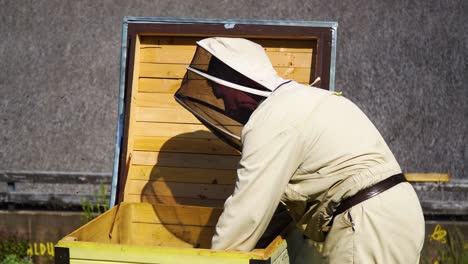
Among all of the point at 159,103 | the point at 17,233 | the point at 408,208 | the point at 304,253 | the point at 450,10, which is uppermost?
the point at 450,10

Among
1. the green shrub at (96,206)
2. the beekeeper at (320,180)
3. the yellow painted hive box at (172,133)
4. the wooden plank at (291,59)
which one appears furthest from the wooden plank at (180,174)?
the green shrub at (96,206)

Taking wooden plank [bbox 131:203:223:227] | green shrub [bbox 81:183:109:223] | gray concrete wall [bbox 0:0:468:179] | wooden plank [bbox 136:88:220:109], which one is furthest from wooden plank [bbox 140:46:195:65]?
gray concrete wall [bbox 0:0:468:179]

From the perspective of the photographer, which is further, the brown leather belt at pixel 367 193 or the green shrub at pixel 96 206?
the green shrub at pixel 96 206

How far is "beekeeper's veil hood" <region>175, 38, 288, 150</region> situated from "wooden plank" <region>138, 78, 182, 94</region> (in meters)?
0.70

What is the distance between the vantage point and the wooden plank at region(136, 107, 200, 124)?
162 inches

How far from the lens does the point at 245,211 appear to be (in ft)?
9.15

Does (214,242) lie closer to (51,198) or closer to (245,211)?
(245,211)

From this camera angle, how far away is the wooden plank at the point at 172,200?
4020 mm

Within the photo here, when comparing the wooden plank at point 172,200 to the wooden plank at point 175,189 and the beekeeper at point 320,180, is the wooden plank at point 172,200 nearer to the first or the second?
the wooden plank at point 175,189

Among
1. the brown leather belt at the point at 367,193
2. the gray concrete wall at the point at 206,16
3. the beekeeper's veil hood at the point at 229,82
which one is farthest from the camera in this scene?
the gray concrete wall at the point at 206,16

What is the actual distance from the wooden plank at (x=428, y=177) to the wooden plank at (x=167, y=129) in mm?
2109

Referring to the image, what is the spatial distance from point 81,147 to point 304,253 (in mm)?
3060

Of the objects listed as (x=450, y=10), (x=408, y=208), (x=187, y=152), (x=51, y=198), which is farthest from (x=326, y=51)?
(x=51, y=198)

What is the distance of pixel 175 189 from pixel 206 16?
2.39 metres
